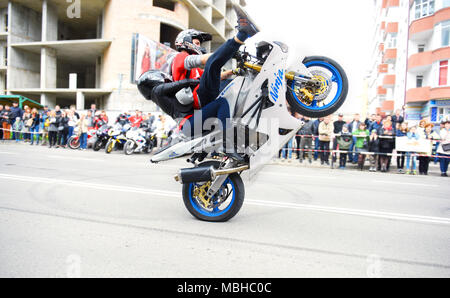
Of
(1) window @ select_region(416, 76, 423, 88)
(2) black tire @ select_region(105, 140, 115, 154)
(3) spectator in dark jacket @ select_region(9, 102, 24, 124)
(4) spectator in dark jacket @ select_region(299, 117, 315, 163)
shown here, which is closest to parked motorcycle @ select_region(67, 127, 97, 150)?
(2) black tire @ select_region(105, 140, 115, 154)

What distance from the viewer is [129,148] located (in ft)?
46.9

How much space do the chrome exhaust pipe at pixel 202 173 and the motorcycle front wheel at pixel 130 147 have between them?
35.6ft

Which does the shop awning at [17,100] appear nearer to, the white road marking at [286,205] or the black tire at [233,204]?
the white road marking at [286,205]

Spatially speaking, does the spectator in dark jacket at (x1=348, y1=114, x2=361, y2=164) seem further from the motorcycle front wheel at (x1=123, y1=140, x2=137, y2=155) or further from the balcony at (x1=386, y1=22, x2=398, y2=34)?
the balcony at (x1=386, y1=22, x2=398, y2=34)

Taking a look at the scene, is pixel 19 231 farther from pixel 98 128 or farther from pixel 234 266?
pixel 98 128

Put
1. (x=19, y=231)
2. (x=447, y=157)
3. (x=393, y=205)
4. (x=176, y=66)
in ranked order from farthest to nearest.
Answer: (x=447, y=157), (x=393, y=205), (x=176, y=66), (x=19, y=231)

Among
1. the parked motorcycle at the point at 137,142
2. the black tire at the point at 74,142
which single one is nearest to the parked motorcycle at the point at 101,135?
the parked motorcycle at the point at 137,142

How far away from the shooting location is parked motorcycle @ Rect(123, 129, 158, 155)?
14320mm

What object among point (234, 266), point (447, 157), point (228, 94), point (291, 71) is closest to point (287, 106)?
point (291, 71)

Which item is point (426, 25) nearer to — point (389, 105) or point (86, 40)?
point (389, 105)

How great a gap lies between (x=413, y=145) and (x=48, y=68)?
36598 mm

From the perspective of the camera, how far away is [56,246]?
312 cm
